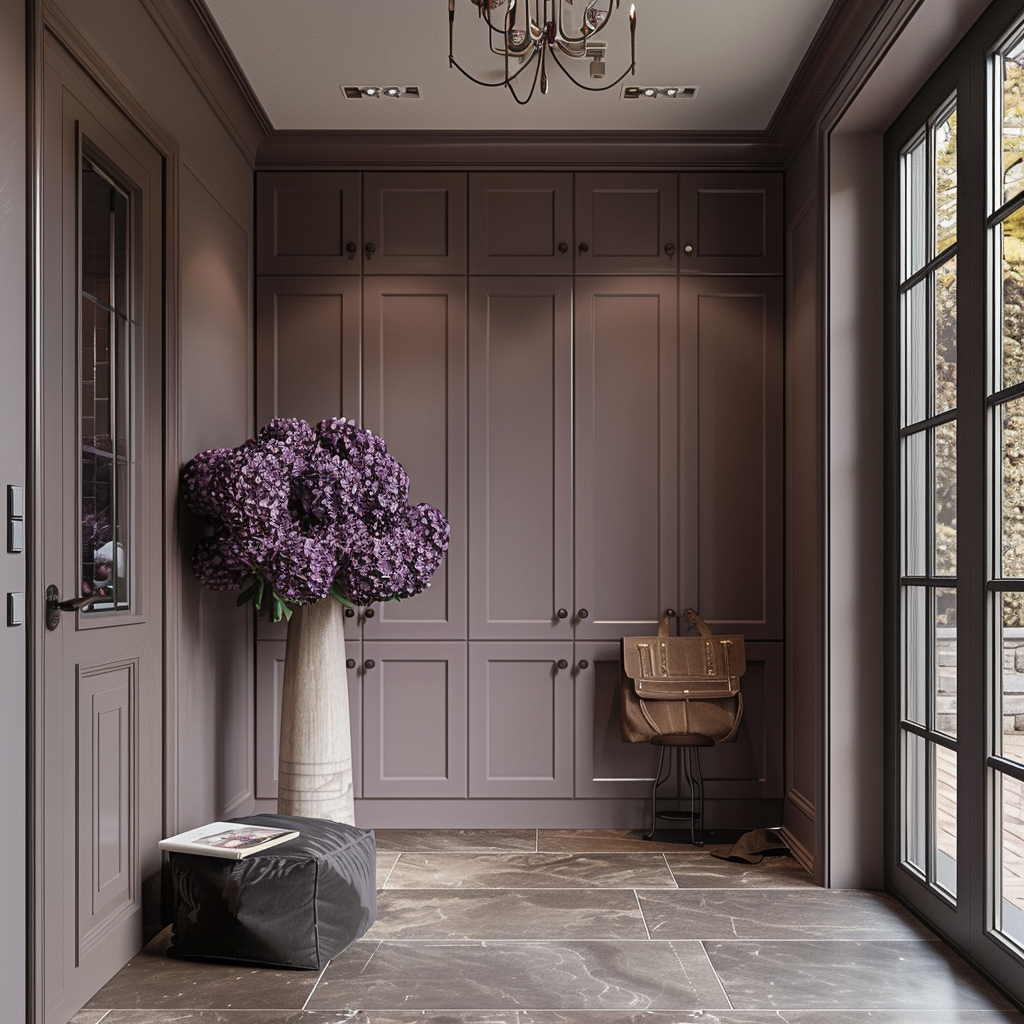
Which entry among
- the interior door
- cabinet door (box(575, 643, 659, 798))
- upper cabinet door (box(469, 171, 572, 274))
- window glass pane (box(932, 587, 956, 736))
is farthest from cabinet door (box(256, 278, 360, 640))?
window glass pane (box(932, 587, 956, 736))

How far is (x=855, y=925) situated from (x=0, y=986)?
87.2 inches

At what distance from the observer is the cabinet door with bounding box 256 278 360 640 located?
4.02 meters

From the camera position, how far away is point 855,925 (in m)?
2.95

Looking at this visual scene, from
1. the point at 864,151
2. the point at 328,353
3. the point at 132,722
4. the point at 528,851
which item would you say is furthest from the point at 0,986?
the point at 864,151

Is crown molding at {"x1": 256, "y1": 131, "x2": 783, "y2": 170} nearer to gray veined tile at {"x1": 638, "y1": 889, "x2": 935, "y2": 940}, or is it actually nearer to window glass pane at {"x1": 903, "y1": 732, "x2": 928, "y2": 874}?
window glass pane at {"x1": 903, "y1": 732, "x2": 928, "y2": 874}

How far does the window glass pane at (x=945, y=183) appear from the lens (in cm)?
280

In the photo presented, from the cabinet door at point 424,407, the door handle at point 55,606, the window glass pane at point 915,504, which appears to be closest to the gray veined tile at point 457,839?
the cabinet door at point 424,407

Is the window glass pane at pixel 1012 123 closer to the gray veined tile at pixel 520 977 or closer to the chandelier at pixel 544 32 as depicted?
the chandelier at pixel 544 32

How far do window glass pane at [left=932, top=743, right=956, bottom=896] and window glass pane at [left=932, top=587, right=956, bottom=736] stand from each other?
8 centimetres

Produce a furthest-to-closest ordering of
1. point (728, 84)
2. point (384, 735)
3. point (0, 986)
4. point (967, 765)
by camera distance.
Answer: point (384, 735) < point (728, 84) < point (967, 765) < point (0, 986)

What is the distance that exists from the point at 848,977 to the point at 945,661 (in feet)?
2.84

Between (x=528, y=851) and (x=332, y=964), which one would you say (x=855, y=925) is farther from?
(x=332, y=964)

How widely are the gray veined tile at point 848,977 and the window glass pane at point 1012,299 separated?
1.47m

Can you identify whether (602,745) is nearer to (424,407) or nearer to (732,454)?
(732,454)
